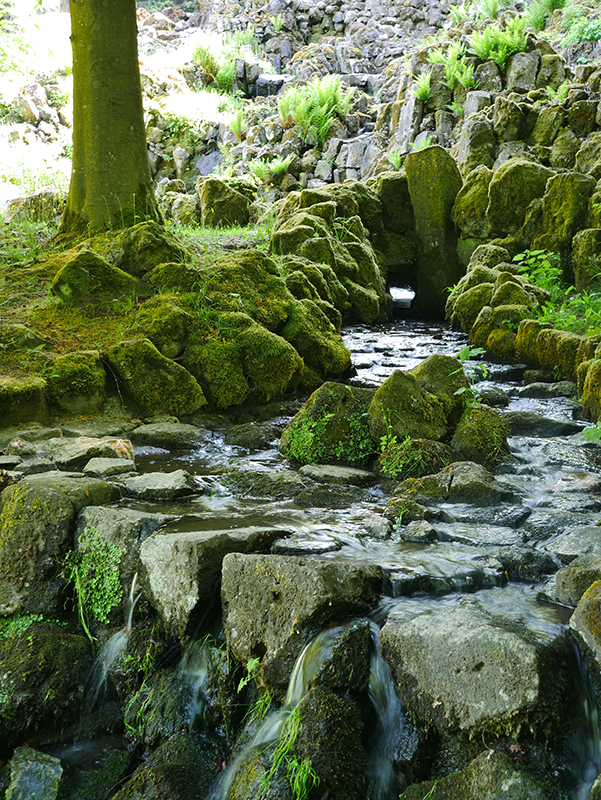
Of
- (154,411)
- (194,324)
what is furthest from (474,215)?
(154,411)

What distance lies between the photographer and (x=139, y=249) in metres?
7.31

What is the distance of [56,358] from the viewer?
5.74 meters

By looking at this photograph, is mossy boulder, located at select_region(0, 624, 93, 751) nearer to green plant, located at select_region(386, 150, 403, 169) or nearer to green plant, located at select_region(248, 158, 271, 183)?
green plant, located at select_region(386, 150, 403, 169)

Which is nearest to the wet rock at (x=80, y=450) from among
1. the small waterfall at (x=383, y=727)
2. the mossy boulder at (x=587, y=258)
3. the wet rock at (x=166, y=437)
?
the wet rock at (x=166, y=437)

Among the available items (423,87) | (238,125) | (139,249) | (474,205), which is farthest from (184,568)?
(238,125)

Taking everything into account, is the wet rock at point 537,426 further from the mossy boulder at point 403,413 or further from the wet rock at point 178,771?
the wet rock at point 178,771

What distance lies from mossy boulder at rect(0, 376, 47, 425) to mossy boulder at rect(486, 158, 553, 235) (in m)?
10.2

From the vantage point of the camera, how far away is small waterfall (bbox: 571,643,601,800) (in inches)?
83.8

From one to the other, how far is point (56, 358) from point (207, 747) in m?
4.16

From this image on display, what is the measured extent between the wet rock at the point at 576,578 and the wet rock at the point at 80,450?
10.8 feet

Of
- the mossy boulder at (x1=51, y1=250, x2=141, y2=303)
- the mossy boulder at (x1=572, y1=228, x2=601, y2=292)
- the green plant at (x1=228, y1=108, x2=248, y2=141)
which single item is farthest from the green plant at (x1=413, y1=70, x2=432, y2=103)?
the mossy boulder at (x1=51, y1=250, x2=141, y2=303)

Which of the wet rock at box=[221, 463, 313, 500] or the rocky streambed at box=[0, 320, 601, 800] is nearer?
the rocky streambed at box=[0, 320, 601, 800]

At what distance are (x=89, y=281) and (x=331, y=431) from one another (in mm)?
3670

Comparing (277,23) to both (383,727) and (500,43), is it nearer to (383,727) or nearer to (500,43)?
(500,43)
